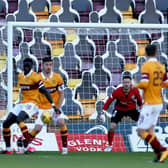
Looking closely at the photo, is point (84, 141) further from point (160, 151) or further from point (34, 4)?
point (34, 4)

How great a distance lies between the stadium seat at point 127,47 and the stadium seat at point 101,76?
465 mm

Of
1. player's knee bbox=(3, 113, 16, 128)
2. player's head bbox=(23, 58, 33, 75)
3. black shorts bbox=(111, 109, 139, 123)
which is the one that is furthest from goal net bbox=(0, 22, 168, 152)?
player's head bbox=(23, 58, 33, 75)

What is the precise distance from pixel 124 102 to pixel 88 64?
6.21ft

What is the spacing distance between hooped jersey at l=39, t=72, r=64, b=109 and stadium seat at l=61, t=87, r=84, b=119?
1354mm

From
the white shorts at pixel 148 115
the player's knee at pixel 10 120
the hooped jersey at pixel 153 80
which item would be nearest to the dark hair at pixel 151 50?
the hooped jersey at pixel 153 80

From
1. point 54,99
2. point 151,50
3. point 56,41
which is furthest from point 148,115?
point 56,41

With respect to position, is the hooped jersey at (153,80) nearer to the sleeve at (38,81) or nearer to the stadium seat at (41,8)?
the sleeve at (38,81)

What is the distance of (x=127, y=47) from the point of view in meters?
13.4

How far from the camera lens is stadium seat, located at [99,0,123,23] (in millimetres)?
15422

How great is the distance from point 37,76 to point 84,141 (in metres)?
1.87

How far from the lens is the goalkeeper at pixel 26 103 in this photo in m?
10.7

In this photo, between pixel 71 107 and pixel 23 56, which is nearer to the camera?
pixel 71 107

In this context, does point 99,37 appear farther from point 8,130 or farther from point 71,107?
point 8,130

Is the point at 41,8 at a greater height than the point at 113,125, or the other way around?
the point at 41,8
